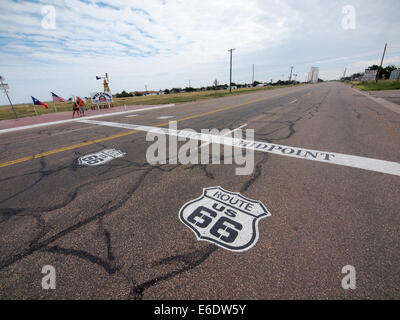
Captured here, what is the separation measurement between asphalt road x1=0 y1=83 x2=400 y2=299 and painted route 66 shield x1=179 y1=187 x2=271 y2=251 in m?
0.09

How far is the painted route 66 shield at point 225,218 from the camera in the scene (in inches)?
81.4

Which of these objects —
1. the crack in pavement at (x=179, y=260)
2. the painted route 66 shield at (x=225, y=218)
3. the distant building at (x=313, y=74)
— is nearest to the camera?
the crack in pavement at (x=179, y=260)

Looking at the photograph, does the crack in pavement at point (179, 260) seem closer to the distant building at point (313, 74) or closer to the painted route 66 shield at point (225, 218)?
the painted route 66 shield at point (225, 218)

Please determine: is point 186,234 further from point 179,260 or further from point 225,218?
point 225,218

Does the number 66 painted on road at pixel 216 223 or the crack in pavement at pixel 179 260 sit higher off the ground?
the number 66 painted on road at pixel 216 223

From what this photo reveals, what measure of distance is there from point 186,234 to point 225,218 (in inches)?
21.8

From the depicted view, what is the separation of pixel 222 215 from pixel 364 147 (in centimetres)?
483

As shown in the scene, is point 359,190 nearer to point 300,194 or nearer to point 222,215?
point 300,194

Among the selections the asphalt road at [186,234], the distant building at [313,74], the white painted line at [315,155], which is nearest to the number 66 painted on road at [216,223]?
the asphalt road at [186,234]

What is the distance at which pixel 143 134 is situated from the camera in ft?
22.9

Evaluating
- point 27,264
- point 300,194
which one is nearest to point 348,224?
point 300,194

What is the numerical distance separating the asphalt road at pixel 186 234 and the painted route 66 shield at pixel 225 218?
90mm
